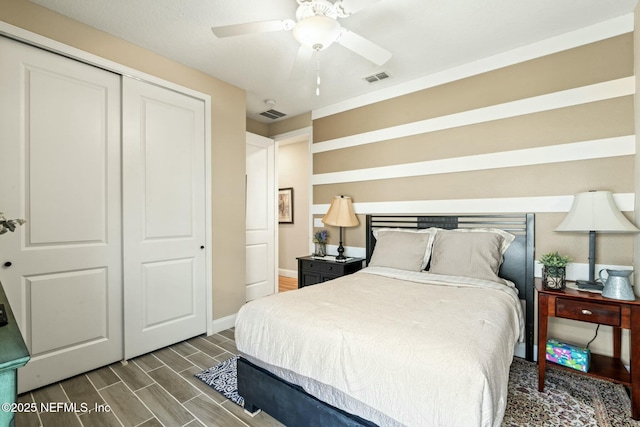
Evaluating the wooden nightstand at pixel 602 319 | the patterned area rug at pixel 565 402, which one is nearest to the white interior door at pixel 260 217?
the patterned area rug at pixel 565 402

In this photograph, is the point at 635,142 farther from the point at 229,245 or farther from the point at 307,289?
the point at 229,245

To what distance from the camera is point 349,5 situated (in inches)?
67.2

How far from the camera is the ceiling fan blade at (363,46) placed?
1.93 metres

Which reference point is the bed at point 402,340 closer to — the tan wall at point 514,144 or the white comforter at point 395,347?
the white comforter at point 395,347

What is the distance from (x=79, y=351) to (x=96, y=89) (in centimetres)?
209

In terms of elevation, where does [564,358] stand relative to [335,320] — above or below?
below

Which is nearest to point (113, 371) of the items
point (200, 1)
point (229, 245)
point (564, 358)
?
point (229, 245)

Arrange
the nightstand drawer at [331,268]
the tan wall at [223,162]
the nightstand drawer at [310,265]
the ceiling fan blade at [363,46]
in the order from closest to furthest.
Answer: the ceiling fan blade at [363,46] < the tan wall at [223,162] < the nightstand drawer at [331,268] < the nightstand drawer at [310,265]

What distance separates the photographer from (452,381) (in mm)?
1114

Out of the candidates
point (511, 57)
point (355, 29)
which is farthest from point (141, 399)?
point (511, 57)

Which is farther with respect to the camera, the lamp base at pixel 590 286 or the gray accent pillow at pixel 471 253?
the gray accent pillow at pixel 471 253

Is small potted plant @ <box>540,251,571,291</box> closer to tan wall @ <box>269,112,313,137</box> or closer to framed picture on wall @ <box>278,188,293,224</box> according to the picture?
tan wall @ <box>269,112,313,137</box>

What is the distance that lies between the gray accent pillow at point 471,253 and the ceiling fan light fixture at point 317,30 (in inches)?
73.9

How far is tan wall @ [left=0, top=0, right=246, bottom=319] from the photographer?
2766 mm
